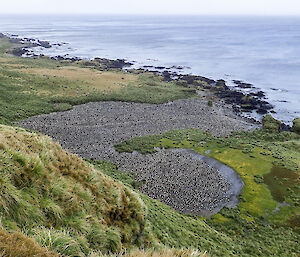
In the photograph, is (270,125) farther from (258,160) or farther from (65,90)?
(65,90)

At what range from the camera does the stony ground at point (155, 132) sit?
1378 inches

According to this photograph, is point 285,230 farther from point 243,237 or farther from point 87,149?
point 87,149

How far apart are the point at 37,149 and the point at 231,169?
121ft

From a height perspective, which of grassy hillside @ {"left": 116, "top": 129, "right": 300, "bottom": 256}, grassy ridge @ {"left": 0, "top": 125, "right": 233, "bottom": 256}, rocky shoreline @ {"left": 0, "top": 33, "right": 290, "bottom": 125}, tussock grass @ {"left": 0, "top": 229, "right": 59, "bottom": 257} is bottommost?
grassy hillside @ {"left": 116, "top": 129, "right": 300, "bottom": 256}

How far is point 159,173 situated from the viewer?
3919cm

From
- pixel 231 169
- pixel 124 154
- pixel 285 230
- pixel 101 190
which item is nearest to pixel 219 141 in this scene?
pixel 231 169

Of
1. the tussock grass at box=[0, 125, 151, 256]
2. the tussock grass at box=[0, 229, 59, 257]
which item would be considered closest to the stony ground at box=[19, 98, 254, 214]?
the tussock grass at box=[0, 125, 151, 256]

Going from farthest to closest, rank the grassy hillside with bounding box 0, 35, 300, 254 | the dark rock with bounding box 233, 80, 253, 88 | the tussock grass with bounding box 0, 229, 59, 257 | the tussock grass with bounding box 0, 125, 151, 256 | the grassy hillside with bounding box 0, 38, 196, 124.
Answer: the dark rock with bounding box 233, 80, 253, 88 < the grassy hillside with bounding box 0, 38, 196, 124 < the grassy hillside with bounding box 0, 35, 300, 254 < the tussock grass with bounding box 0, 125, 151, 256 < the tussock grass with bounding box 0, 229, 59, 257

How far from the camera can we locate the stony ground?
35000mm

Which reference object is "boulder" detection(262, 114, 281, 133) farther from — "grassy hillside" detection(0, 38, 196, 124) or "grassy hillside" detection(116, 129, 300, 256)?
"grassy hillside" detection(0, 38, 196, 124)

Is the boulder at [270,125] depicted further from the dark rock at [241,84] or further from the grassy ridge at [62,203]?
the grassy ridge at [62,203]

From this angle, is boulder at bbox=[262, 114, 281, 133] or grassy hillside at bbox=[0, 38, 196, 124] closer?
boulder at bbox=[262, 114, 281, 133]

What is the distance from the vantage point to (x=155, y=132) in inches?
2181

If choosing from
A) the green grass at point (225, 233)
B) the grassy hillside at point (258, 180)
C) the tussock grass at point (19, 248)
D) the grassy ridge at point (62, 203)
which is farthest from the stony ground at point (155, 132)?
the tussock grass at point (19, 248)
